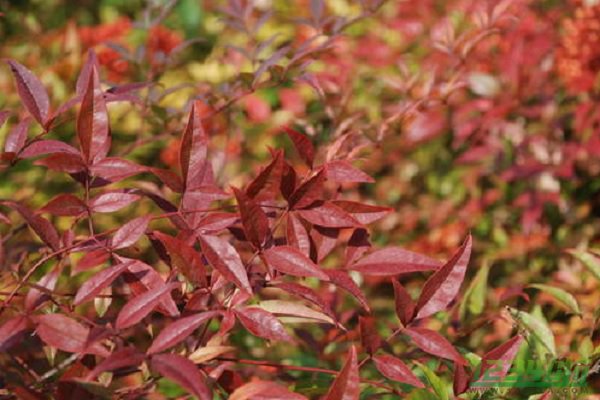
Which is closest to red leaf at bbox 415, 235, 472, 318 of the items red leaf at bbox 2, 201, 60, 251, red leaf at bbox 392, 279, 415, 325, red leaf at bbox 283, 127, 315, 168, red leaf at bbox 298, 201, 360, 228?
red leaf at bbox 392, 279, 415, 325

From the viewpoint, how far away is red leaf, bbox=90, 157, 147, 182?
0.92 metres

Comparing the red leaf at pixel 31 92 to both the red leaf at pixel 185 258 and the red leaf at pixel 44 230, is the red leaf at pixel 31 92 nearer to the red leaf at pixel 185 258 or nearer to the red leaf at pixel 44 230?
the red leaf at pixel 44 230

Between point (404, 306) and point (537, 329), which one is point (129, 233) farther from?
point (537, 329)

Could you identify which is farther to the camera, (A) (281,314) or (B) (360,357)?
(B) (360,357)

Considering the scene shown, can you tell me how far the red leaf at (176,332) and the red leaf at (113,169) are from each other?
8.7 inches

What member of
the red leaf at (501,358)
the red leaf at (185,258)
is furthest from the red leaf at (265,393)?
the red leaf at (501,358)

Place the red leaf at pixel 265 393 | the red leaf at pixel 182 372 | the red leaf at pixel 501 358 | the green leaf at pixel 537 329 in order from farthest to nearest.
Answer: the green leaf at pixel 537 329, the red leaf at pixel 501 358, the red leaf at pixel 265 393, the red leaf at pixel 182 372

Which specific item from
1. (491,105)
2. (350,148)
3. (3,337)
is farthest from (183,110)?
(491,105)

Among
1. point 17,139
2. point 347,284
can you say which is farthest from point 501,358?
point 17,139

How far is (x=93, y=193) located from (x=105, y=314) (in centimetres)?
90

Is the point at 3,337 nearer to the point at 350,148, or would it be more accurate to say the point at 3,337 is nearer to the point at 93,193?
the point at 350,148

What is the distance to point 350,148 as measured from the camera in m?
1.30

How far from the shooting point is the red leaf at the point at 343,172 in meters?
0.97

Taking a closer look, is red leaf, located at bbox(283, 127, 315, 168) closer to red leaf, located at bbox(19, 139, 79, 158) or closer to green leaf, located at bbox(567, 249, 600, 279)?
red leaf, located at bbox(19, 139, 79, 158)
